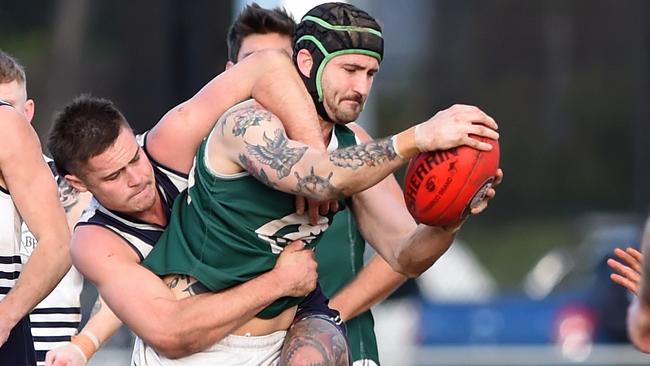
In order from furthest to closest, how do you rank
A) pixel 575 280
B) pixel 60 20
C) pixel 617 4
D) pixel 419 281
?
pixel 617 4 < pixel 60 20 < pixel 575 280 < pixel 419 281

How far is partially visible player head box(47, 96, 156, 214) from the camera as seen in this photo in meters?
5.30

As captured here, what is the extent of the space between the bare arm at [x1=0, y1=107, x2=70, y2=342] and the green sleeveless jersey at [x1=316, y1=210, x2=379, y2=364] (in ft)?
3.76

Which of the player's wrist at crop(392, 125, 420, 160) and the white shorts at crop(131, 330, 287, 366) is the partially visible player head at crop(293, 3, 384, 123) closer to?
the player's wrist at crop(392, 125, 420, 160)

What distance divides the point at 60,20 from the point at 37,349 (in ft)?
47.9

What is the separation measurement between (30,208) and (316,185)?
3.55 feet

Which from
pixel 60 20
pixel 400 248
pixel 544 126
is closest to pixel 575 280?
pixel 60 20

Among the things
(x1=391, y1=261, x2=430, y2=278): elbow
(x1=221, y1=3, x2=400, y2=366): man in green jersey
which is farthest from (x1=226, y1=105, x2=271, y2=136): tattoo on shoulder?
(x1=221, y1=3, x2=400, y2=366): man in green jersey

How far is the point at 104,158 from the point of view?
5.31m

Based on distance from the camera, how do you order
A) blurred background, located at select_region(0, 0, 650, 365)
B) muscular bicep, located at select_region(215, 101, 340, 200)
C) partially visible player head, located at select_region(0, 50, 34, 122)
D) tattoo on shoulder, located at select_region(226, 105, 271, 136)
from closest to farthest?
1. muscular bicep, located at select_region(215, 101, 340, 200)
2. tattoo on shoulder, located at select_region(226, 105, 271, 136)
3. partially visible player head, located at select_region(0, 50, 34, 122)
4. blurred background, located at select_region(0, 0, 650, 365)

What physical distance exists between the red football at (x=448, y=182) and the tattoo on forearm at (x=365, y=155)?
0.15m

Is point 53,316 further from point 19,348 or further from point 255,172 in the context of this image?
point 255,172

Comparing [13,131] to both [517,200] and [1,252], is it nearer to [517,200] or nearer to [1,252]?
[1,252]

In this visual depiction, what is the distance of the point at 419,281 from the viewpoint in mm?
13938

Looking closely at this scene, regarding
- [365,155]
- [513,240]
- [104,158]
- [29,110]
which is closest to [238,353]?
[104,158]
